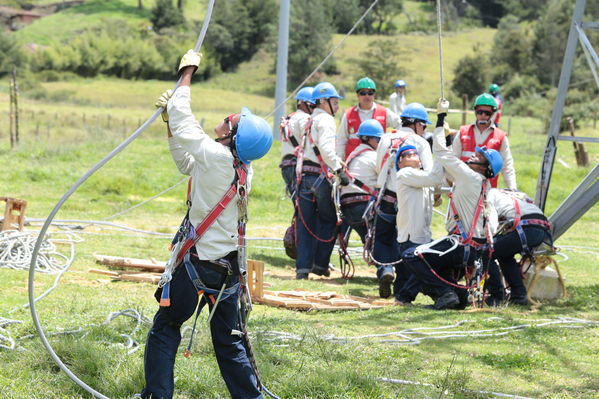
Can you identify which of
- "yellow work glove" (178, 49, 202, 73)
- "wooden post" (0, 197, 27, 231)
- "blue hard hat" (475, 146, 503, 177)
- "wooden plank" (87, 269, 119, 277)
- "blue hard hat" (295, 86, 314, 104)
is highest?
"yellow work glove" (178, 49, 202, 73)

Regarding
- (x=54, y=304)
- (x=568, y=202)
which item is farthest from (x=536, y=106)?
(x=54, y=304)

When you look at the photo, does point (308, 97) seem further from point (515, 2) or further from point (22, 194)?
point (515, 2)

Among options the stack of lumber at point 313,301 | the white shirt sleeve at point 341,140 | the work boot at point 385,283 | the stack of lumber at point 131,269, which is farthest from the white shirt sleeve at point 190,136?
the white shirt sleeve at point 341,140

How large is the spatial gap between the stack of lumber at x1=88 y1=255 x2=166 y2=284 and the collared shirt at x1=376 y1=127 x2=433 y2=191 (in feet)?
9.07

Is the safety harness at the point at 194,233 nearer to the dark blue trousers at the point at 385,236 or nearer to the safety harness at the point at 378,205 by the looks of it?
the safety harness at the point at 378,205

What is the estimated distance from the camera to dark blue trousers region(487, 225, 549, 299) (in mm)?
8984

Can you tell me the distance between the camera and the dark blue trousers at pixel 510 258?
8984 millimetres

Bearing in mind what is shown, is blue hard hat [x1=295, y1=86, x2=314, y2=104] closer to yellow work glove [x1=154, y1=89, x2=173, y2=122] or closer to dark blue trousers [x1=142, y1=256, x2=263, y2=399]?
yellow work glove [x1=154, y1=89, x2=173, y2=122]

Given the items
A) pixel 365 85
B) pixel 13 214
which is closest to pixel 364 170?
pixel 365 85

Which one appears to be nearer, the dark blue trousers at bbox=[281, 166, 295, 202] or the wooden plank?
the wooden plank

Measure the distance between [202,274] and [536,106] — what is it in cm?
5018

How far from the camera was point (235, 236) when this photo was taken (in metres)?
5.14

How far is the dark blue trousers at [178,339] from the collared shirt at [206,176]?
151mm

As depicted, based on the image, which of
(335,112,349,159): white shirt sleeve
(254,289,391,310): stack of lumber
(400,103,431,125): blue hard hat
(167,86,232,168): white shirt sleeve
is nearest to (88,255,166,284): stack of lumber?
(254,289,391,310): stack of lumber
